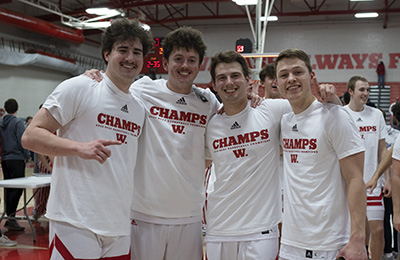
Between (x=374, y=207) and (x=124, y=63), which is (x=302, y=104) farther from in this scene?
(x=374, y=207)

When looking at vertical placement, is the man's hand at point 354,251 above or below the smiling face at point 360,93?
below

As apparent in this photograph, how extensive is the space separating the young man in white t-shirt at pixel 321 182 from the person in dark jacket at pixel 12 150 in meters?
6.54

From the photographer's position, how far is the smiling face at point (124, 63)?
307 centimetres

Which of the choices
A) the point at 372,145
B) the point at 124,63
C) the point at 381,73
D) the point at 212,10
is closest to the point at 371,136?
the point at 372,145

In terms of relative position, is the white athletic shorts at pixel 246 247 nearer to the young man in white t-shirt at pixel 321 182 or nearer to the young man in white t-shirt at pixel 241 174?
the young man in white t-shirt at pixel 241 174

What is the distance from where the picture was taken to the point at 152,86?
3.54m

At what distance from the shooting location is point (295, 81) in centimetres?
295

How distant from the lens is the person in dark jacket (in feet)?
26.7

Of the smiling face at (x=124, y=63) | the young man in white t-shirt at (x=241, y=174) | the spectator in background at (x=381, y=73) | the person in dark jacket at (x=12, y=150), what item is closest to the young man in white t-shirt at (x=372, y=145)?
the young man in white t-shirt at (x=241, y=174)

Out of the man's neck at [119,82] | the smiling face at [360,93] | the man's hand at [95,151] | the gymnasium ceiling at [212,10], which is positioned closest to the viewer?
the man's hand at [95,151]

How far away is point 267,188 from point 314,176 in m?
0.42

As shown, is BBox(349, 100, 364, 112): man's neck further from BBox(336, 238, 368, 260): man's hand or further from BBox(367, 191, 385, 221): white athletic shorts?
BBox(336, 238, 368, 260): man's hand

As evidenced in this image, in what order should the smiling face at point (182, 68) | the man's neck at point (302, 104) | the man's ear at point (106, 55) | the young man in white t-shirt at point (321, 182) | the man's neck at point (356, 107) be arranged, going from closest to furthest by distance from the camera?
the young man in white t-shirt at point (321, 182), the man's neck at point (302, 104), the man's ear at point (106, 55), the smiling face at point (182, 68), the man's neck at point (356, 107)

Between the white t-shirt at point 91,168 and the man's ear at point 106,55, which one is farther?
the man's ear at point 106,55
